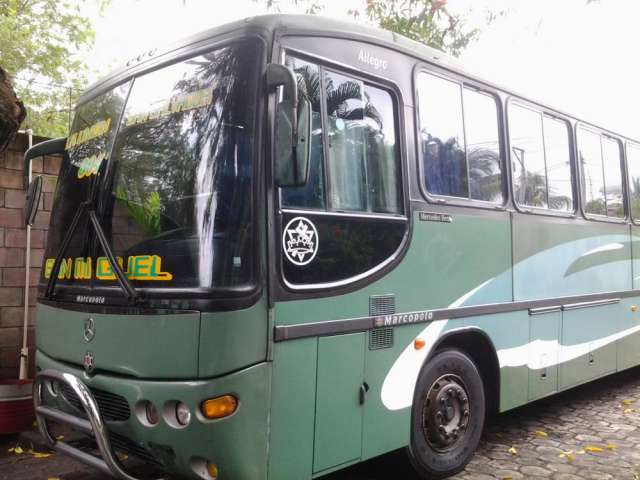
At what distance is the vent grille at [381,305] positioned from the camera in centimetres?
375

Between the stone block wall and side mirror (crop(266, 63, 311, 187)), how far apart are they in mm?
4027

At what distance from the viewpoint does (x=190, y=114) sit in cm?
346

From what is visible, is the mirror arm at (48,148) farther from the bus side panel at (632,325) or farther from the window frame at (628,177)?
the window frame at (628,177)

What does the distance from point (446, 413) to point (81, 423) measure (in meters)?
2.47

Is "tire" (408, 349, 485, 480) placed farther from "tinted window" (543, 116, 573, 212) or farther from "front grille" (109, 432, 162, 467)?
"tinted window" (543, 116, 573, 212)

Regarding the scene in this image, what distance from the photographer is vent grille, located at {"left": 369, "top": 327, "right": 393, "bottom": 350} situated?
148 inches

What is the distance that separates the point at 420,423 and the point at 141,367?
196 cm

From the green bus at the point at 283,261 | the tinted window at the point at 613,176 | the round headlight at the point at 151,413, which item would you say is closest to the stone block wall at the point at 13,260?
the green bus at the point at 283,261

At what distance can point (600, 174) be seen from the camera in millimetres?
6656

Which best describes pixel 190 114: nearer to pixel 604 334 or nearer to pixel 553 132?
pixel 553 132

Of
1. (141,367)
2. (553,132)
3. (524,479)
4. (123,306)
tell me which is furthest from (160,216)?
(553,132)

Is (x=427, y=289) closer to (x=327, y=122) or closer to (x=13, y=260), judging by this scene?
(x=327, y=122)

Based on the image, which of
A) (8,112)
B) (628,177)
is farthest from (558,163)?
(8,112)

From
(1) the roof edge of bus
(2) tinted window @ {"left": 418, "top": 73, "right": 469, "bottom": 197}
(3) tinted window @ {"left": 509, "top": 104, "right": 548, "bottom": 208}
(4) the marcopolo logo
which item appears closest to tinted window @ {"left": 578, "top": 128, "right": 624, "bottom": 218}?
(3) tinted window @ {"left": 509, "top": 104, "right": 548, "bottom": 208}
